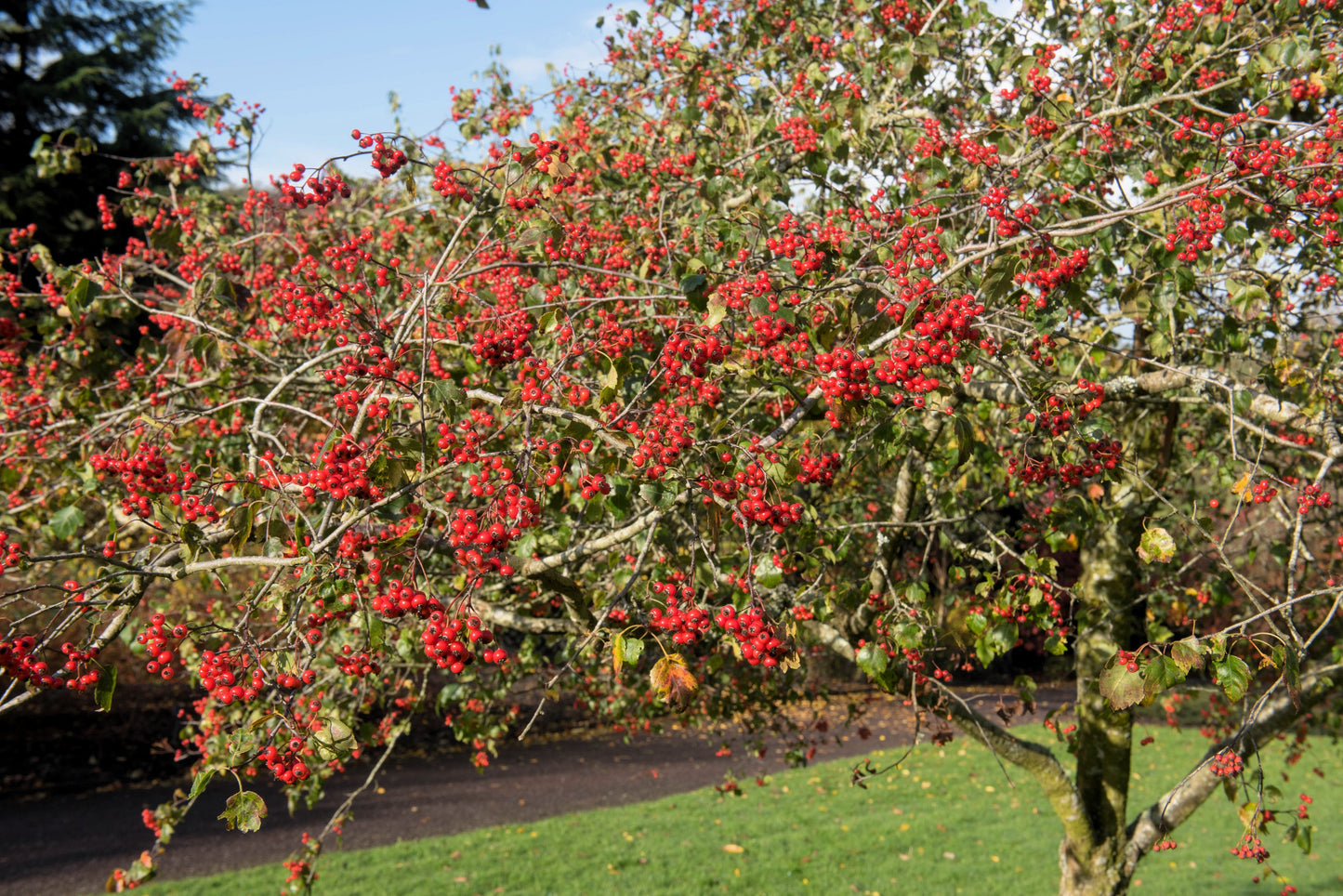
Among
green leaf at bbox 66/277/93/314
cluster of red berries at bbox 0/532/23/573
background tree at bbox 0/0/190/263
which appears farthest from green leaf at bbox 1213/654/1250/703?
background tree at bbox 0/0/190/263

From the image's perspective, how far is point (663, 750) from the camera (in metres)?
14.2

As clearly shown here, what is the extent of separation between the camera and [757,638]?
2.07 meters

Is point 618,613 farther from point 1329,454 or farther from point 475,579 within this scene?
point 1329,454

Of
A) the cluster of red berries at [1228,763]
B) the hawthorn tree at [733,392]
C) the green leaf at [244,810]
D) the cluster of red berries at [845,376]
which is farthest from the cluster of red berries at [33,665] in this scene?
the cluster of red berries at [1228,763]

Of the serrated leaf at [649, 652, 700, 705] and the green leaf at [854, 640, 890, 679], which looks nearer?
the serrated leaf at [649, 652, 700, 705]

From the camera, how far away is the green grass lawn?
24.4 ft

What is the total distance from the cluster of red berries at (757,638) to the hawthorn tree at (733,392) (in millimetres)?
16

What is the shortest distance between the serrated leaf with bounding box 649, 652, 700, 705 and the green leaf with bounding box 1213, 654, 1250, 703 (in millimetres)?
1443

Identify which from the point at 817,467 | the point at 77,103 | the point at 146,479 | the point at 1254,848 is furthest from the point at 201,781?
the point at 77,103

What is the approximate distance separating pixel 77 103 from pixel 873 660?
713 inches

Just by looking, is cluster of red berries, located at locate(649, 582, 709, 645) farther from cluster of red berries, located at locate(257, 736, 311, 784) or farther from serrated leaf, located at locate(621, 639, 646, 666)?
cluster of red berries, located at locate(257, 736, 311, 784)

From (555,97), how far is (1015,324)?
460cm

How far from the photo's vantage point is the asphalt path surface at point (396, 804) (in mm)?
8453

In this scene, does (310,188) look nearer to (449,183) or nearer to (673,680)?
(449,183)
